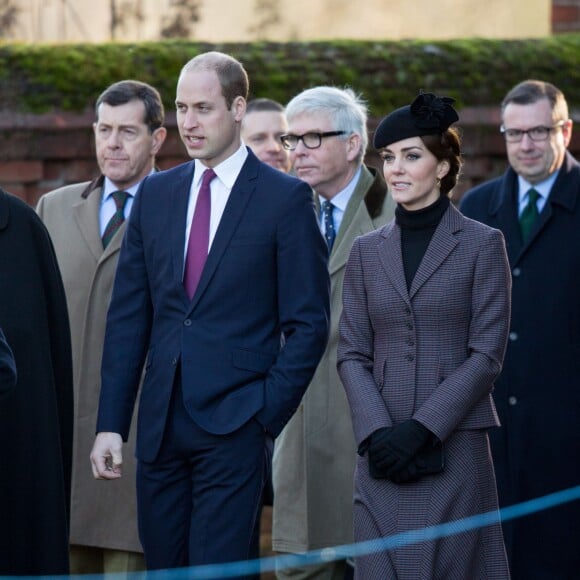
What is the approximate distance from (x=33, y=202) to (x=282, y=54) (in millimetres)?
1590

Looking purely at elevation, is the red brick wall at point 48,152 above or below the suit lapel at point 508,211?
above

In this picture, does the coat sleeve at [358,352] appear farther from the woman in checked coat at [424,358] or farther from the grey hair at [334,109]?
the grey hair at [334,109]

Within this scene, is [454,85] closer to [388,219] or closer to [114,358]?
[388,219]

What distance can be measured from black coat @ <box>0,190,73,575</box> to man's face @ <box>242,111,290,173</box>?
6.93 feet

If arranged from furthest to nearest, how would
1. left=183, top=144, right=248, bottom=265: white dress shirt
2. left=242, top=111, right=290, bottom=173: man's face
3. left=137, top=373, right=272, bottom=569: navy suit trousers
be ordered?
left=242, top=111, right=290, bottom=173: man's face
left=183, top=144, right=248, bottom=265: white dress shirt
left=137, top=373, right=272, bottom=569: navy suit trousers

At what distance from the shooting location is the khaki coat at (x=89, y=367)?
670 cm

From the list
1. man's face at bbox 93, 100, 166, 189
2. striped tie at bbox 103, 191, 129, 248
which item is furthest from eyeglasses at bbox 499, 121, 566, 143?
striped tie at bbox 103, 191, 129, 248

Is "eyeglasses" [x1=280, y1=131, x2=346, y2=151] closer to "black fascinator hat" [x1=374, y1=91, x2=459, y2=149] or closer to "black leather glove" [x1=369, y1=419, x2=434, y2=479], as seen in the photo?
"black fascinator hat" [x1=374, y1=91, x2=459, y2=149]

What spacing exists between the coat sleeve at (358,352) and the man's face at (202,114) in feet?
1.94

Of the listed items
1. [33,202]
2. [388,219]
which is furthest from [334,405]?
[33,202]

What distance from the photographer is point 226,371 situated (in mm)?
5367

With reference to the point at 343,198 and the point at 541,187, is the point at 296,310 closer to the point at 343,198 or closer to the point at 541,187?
the point at 343,198

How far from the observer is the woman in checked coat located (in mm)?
5219

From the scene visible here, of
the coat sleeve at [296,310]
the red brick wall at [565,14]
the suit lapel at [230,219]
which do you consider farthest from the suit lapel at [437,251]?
the red brick wall at [565,14]
